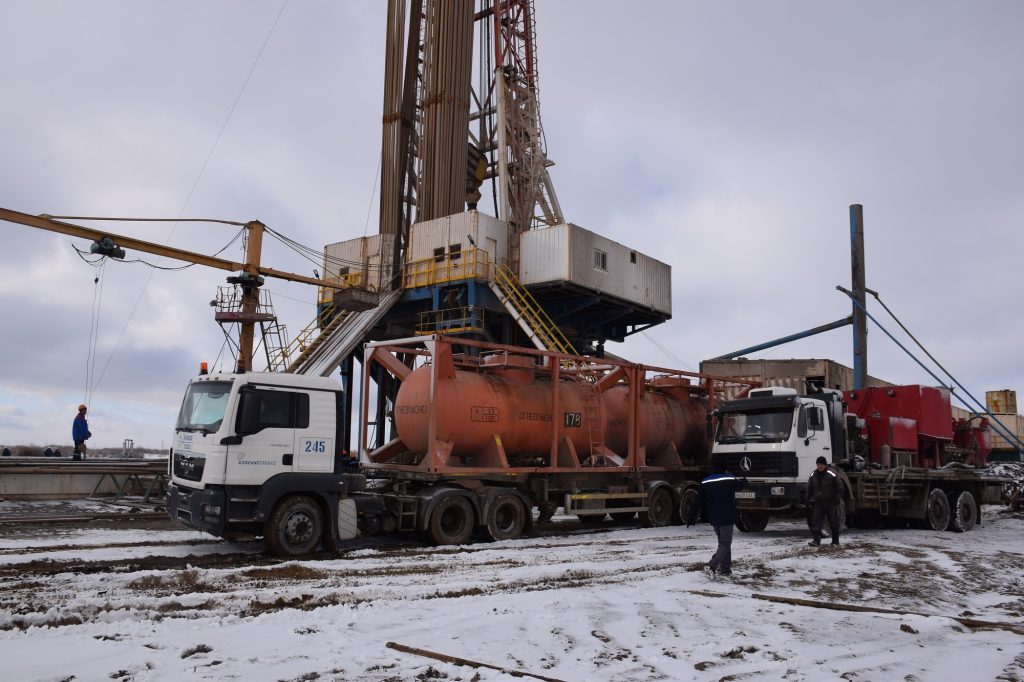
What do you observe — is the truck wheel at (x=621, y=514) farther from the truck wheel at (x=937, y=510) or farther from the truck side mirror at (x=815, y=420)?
the truck wheel at (x=937, y=510)

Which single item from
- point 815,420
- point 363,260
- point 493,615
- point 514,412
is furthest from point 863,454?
point 363,260

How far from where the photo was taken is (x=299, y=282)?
3275 centimetres

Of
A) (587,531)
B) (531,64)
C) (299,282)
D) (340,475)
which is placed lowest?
(587,531)

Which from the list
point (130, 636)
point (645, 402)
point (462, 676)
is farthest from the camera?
point (645, 402)

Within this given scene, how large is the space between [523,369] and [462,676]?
11430mm

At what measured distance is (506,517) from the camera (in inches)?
626

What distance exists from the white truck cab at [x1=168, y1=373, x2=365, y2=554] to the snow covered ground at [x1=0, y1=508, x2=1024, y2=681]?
653mm

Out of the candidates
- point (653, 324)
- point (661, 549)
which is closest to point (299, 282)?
point (653, 324)

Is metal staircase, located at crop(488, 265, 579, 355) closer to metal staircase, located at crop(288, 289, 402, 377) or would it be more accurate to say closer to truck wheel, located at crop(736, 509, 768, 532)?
metal staircase, located at crop(288, 289, 402, 377)

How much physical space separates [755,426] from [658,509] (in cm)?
354

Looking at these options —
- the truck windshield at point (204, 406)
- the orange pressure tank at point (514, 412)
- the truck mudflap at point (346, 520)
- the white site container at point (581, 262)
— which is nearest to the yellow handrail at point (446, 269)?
the white site container at point (581, 262)

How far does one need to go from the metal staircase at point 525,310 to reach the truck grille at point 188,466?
18.2 metres

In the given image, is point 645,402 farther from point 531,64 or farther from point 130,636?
point 531,64

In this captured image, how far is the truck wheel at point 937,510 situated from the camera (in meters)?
19.1
